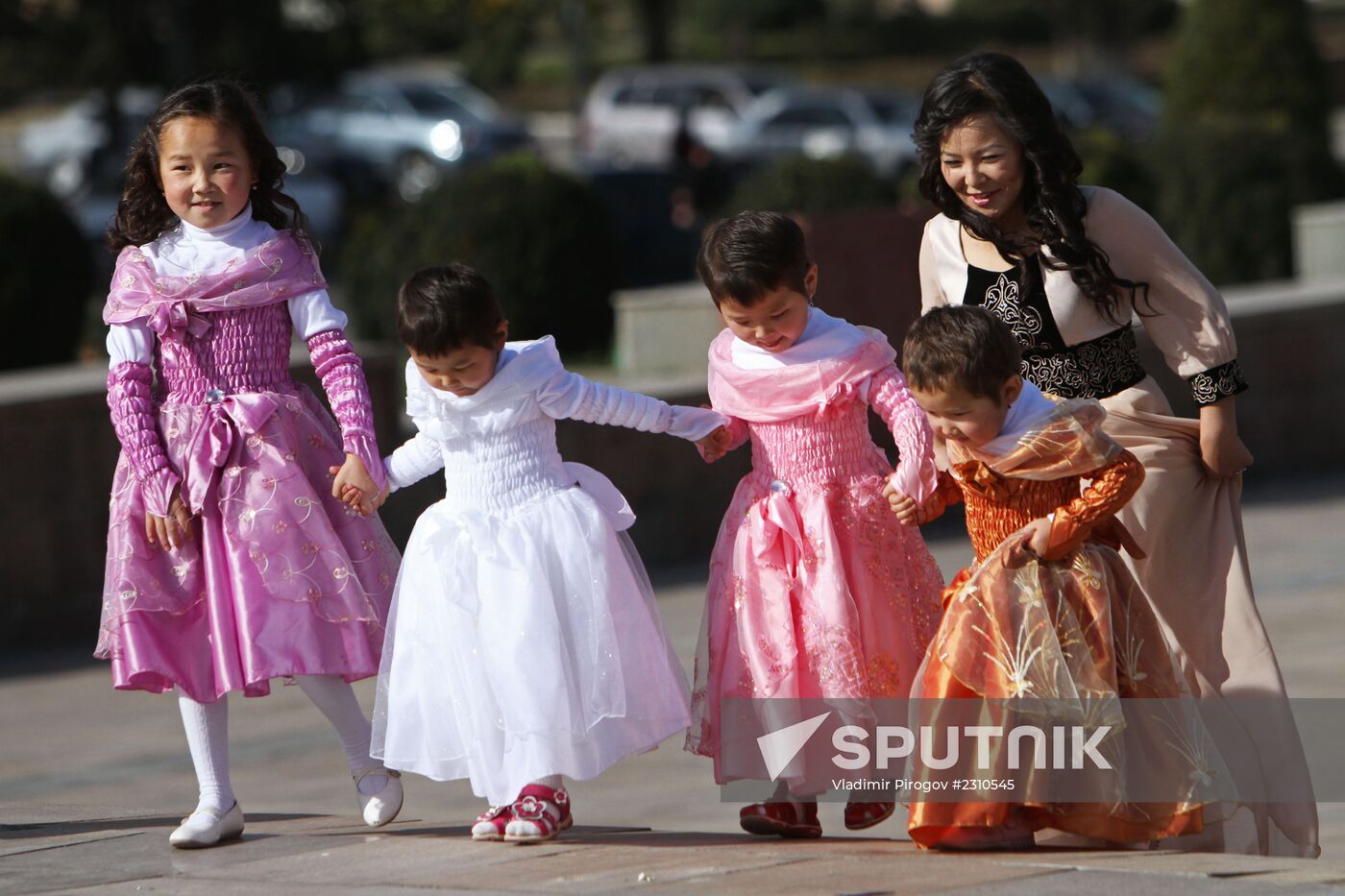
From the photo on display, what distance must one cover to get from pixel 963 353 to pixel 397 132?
2745 cm

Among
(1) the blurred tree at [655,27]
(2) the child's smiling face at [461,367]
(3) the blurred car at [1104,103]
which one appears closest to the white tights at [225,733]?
(2) the child's smiling face at [461,367]

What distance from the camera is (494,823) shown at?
4.53m

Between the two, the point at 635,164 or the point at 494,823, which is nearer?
the point at 494,823

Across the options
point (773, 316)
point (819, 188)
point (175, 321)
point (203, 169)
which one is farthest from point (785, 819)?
point (819, 188)

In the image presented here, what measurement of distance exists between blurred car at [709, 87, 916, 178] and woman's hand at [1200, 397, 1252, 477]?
23.1 meters

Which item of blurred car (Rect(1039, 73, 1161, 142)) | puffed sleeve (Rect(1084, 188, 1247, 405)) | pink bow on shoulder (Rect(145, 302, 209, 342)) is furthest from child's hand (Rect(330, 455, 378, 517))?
blurred car (Rect(1039, 73, 1161, 142))

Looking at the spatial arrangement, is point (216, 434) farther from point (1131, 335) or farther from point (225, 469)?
point (1131, 335)

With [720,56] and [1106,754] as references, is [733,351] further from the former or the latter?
[720,56]

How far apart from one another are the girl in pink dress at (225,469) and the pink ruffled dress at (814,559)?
82 centimetres

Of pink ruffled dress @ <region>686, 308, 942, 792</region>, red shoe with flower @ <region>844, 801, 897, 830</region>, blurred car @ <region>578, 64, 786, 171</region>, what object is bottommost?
red shoe with flower @ <region>844, 801, 897, 830</region>

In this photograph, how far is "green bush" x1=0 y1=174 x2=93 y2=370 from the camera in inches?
536

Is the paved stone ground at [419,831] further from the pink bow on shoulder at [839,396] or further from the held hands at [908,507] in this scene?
the pink bow on shoulder at [839,396]

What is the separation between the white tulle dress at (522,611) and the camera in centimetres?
440

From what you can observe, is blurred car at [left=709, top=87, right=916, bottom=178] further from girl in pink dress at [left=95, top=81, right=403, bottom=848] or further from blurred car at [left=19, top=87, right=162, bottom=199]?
girl in pink dress at [left=95, top=81, right=403, bottom=848]
